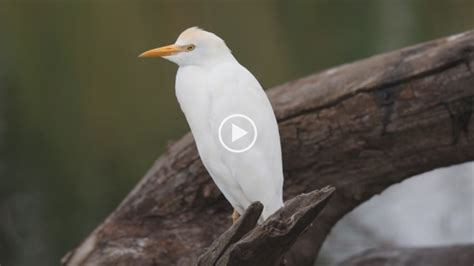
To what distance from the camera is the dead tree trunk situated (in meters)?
3.05

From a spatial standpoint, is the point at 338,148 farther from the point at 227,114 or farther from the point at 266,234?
the point at 266,234

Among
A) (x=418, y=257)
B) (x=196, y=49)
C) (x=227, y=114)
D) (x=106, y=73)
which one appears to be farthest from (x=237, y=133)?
(x=106, y=73)

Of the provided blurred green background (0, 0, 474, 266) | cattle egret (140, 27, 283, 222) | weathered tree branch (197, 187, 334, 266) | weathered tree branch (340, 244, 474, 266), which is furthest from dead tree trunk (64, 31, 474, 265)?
blurred green background (0, 0, 474, 266)

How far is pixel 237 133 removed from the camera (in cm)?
229

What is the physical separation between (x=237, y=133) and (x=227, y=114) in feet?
0.16

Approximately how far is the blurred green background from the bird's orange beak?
3788mm

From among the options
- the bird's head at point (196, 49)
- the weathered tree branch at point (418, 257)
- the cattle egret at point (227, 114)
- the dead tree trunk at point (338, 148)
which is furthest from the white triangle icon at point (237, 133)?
the weathered tree branch at point (418, 257)

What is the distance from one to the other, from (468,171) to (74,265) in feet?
11.9

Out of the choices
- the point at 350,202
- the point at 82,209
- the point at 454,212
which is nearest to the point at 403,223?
the point at 454,212

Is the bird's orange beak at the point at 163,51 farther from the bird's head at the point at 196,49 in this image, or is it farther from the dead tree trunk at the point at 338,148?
the dead tree trunk at the point at 338,148

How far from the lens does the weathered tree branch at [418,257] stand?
363cm

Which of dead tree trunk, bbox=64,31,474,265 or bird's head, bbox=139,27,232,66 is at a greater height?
bird's head, bbox=139,27,232,66

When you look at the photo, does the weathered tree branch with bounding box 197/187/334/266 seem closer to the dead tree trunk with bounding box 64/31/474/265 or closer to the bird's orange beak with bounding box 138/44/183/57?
the bird's orange beak with bounding box 138/44/183/57

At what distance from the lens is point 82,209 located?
640cm
